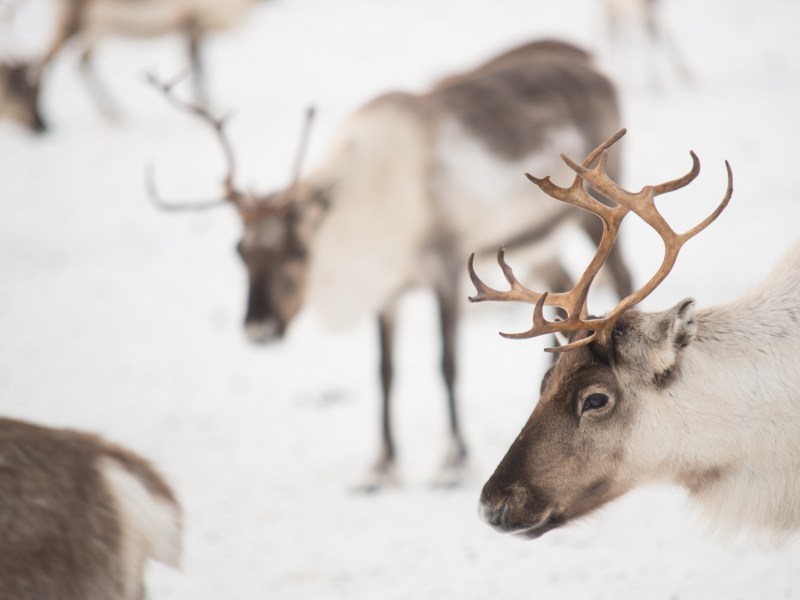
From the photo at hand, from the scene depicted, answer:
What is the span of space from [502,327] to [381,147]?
1720 mm

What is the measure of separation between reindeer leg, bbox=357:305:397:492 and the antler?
197cm

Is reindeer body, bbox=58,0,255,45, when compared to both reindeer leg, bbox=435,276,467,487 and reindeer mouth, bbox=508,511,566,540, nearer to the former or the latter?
reindeer leg, bbox=435,276,467,487

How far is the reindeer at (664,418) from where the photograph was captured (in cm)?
227

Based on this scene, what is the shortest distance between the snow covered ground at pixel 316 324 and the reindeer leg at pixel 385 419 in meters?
0.09

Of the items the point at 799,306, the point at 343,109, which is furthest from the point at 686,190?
the point at 799,306

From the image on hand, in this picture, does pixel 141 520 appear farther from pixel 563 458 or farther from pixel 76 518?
pixel 563 458

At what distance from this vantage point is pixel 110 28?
891cm

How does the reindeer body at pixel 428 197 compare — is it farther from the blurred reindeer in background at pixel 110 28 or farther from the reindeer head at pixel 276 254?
the blurred reindeer in background at pixel 110 28

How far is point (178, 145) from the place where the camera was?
354 inches

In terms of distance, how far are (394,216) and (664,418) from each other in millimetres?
2306

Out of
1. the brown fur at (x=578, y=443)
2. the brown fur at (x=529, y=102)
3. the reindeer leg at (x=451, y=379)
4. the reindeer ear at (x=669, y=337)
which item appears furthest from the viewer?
the brown fur at (x=529, y=102)

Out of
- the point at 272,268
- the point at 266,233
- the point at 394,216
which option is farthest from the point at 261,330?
the point at 394,216

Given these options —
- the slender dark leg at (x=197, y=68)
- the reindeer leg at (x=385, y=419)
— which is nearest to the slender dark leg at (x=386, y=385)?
the reindeer leg at (x=385, y=419)

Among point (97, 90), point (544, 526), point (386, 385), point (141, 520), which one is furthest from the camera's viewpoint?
point (97, 90)
